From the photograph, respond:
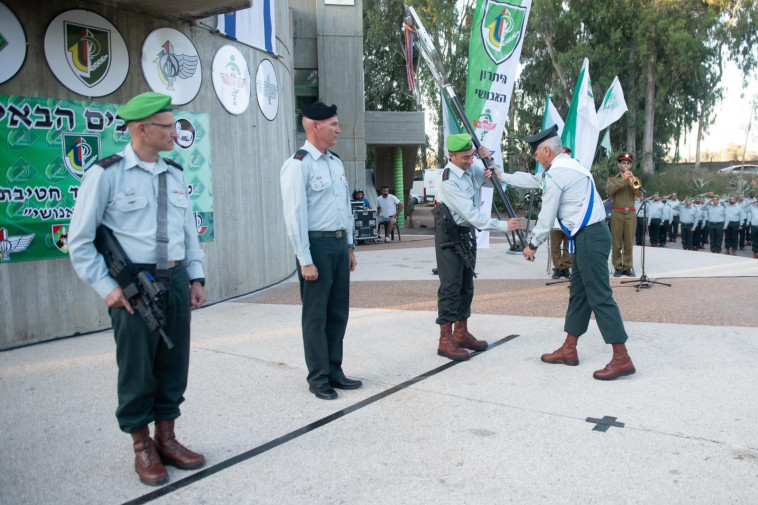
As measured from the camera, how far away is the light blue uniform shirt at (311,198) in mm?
4211

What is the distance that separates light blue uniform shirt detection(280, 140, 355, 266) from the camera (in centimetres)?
421

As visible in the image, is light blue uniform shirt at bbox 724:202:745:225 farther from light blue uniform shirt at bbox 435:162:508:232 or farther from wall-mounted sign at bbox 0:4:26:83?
wall-mounted sign at bbox 0:4:26:83

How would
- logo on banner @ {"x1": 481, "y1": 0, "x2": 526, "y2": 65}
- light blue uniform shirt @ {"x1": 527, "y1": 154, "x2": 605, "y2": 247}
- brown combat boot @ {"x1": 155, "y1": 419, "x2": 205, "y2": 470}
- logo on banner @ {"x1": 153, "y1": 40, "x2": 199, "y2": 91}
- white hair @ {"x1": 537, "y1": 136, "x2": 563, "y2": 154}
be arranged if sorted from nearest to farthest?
brown combat boot @ {"x1": 155, "y1": 419, "x2": 205, "y2": 470}, light blue uniform shirt @ {"x1": 527, "y1": 154, "x2": 605, "y2": 247}, white hair @ {"x1": 537, "y1": 136, "x2": 563, "y2": 154}, logo on banner @ {"x1": 153, "y1": 40, "x2": 199, "y2": 91}, logo on banner @ {"x1": 481, "y1": 0, "x2": 526, "y2": 65}

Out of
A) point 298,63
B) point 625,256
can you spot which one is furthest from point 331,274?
point 298,63

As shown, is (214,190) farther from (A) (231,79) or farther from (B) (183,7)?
(B) (183,7)

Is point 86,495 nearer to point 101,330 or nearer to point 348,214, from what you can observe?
point 348,214

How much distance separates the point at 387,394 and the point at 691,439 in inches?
75.7

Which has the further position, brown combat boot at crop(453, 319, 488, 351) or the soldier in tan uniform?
the soldier in tan uniform

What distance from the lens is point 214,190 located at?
782 cm

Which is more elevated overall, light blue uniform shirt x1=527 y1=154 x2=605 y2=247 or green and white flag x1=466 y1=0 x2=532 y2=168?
green and white flag x1=466 y1=0 x2=532 y2=168

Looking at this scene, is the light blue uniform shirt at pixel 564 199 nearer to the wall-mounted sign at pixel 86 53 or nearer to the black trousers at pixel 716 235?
the wall-mounted sign at pixel 86 53

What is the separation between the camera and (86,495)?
3.02 m

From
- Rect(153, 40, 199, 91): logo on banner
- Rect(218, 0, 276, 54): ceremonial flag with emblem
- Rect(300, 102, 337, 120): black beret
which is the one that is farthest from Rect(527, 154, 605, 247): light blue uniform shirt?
Rect(218, 0, 276, 54): ceremonial flag with emblem

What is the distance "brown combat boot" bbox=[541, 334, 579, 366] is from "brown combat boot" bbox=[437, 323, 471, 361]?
692 millimetres
